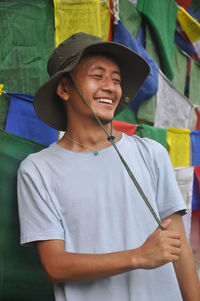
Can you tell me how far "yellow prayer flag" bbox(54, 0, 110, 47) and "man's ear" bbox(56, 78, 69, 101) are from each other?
21.6 inches

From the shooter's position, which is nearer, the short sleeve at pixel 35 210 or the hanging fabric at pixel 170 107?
the short sleeve at pixel 35 210

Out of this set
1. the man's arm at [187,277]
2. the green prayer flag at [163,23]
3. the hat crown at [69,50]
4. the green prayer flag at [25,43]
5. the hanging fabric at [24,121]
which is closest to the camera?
the man's arm at [187,277]

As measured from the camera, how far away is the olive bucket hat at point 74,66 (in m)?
1.55

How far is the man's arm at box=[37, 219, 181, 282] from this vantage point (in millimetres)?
1183

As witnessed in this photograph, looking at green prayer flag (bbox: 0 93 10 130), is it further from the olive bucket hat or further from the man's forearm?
the man's forearm

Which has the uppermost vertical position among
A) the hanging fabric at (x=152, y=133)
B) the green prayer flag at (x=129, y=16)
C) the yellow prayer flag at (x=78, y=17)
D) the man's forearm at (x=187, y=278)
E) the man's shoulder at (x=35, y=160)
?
the green prayer flag at (x=129, y=16)

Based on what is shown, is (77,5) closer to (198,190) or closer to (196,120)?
(198,190)

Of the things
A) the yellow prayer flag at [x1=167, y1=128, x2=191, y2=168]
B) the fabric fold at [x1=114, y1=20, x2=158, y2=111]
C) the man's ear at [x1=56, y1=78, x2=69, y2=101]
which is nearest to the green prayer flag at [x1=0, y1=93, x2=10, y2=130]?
the man's ear at [x1=56, y1=78, x2=69, y2=101]

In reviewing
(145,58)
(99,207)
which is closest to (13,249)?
(99,207)

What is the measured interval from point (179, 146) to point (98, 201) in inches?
68.8

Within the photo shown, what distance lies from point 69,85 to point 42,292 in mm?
915

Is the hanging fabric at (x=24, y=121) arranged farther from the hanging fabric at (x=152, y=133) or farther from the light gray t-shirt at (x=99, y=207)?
the hanging fabric at (x=152, y=133)

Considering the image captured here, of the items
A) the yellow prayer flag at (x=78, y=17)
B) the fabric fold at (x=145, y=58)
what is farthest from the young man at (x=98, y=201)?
the fabric fold at (x=145, y=58)

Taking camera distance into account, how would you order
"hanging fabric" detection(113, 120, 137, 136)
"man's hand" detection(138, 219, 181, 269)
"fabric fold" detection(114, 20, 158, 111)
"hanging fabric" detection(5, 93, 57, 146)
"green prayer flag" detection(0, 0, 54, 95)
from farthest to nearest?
"fabric fold" detection(114, 20, 158, 111)
"hanging fabric" detection(113, 120, 137, 136)
"green prayer flag" detection(0, 0, 54, 95)
"hanging fabric" detection(5, 93, 57, 146)
"man's hand" detection(138, 219, 181, 269)
